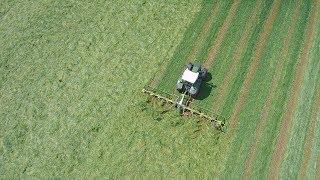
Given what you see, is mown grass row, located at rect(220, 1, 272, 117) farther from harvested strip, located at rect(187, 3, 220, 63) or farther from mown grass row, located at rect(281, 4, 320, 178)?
mown grass row, located at rect(281, 4, 320, 178)

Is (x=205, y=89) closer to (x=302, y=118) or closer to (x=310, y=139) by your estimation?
(x=302, y=118)

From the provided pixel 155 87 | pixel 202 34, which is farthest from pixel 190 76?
pixel 202 34

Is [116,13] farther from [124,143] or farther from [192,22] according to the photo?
[124,143]

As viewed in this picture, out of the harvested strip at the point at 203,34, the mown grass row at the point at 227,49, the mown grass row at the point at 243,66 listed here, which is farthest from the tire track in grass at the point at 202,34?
the mown grass row at the point at 243,66

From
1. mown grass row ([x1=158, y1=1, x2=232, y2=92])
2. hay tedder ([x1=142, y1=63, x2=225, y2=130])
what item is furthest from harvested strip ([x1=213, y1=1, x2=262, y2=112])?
mown grass row ([x1=158, y1=1, x2=232, y2=92])

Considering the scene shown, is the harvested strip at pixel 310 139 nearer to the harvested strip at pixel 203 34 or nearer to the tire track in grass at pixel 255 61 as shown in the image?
the tire track in grass at pixel 255 61
